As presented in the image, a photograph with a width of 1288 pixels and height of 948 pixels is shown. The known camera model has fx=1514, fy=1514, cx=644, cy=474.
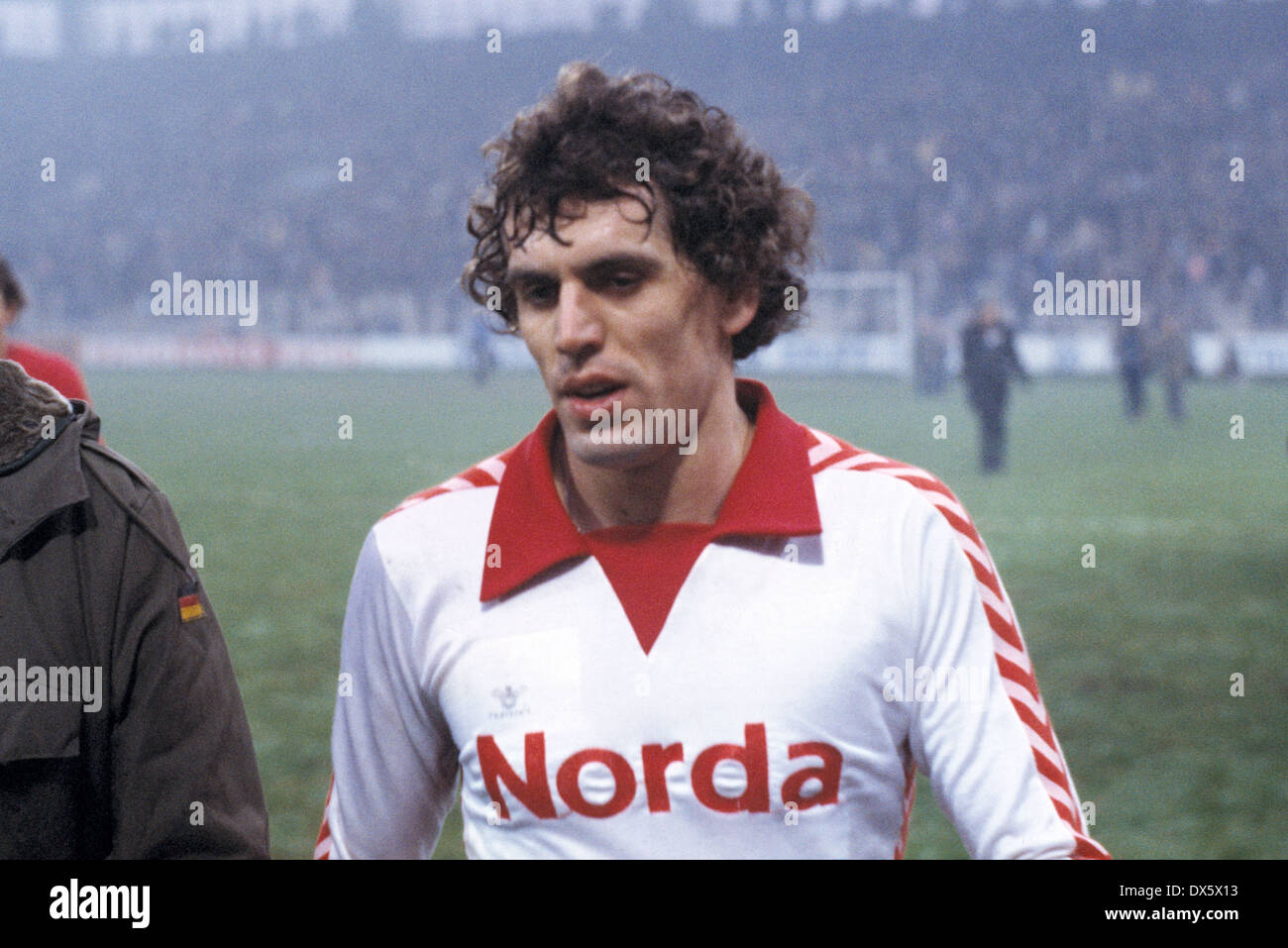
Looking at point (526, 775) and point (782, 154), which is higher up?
point (782, 154)

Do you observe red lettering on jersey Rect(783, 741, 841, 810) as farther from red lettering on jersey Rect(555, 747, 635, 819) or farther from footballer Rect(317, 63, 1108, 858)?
red lettering on jersey Rect(555, 747, 635, 819)

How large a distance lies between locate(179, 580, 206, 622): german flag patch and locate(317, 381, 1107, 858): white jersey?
360 mm

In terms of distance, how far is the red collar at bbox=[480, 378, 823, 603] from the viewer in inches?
83.4

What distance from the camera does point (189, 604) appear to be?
181 centimetres

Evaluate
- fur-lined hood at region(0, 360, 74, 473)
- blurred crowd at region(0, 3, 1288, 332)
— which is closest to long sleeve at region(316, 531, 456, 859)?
fur-lined hood at region(0, 360, 74, 473)

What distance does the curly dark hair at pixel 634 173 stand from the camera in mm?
2053

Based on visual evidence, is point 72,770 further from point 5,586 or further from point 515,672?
point 515,672

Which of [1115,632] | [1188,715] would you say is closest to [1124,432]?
[1115,632]

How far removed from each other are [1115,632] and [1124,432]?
32.2 feet

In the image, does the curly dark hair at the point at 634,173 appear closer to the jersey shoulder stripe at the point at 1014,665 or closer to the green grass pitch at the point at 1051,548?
the jersey shoulder stripe at the point at 1014,665

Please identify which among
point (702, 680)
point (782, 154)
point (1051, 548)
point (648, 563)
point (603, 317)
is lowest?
point (1051, 548)

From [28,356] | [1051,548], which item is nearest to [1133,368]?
[1051,548]

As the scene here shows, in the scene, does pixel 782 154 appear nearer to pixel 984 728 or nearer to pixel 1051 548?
pixel 1051 548

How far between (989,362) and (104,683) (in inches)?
465
